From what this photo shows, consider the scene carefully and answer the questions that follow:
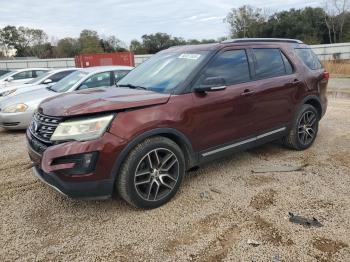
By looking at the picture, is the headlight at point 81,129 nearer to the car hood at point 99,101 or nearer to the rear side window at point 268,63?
the car hood at point 99,101

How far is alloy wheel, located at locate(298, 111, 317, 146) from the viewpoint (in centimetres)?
550

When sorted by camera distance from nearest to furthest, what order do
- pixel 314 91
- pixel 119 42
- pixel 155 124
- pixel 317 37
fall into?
1. pixel 155 124
2. pixel 314 91
3. pixel 317 37
4. pixel 119 42

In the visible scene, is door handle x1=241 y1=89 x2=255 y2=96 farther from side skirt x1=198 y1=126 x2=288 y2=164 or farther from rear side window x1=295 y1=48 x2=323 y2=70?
rear side window x1=295 y1=48 x2=323 y2=70

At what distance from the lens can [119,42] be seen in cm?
6631

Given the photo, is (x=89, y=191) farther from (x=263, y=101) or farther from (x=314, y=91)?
(x=314, y=91)

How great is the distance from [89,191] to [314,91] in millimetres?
3966

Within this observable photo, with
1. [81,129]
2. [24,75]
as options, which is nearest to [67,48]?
[24,75]

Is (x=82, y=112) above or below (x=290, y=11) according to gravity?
below

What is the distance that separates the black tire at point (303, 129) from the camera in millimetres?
5375

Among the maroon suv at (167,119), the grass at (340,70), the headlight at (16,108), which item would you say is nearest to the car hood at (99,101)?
the maroon suv at (167,119)

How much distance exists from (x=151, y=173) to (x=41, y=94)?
525cm

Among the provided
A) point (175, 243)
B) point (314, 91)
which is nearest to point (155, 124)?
point (175, 243)

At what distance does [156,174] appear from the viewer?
12.2 ft

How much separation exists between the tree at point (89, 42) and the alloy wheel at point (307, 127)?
54604 mm
